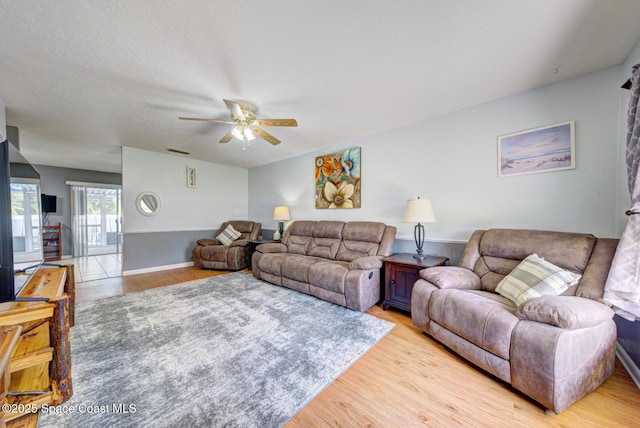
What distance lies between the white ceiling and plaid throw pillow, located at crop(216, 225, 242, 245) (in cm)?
285

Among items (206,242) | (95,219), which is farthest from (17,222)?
(95,219)

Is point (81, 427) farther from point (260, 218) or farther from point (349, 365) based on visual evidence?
point (260, 218)

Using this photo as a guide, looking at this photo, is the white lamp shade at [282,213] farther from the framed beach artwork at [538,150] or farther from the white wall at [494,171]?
the framed beach artwork at [538,150]

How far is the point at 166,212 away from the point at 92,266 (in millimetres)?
2380

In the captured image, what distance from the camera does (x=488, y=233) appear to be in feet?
7.73

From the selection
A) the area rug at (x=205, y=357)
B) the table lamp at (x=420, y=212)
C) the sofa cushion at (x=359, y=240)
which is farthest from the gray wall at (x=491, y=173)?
the area rug at (x=205, y=357)

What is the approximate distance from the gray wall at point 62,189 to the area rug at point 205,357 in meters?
5.11

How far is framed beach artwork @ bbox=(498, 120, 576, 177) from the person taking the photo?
2186mm

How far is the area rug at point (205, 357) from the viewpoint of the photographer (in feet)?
4.39

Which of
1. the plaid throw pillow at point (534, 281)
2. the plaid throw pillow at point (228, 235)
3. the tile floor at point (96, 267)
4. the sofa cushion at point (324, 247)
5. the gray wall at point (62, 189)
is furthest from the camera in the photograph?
the gray wall at point (62, 189)

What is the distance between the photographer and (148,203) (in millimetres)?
4672

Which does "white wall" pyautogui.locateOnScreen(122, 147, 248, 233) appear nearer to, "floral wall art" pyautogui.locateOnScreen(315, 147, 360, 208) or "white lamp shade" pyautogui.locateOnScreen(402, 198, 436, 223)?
"floral wall art" pyautogui.locateOnScreen(315, 147, 360, 208)

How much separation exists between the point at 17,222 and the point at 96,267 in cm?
481

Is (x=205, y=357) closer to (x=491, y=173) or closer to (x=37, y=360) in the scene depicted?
(x=37, y=360)
